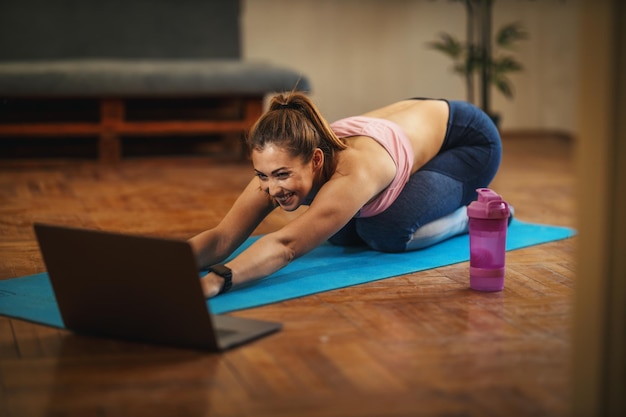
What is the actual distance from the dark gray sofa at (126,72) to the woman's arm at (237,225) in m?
2.12

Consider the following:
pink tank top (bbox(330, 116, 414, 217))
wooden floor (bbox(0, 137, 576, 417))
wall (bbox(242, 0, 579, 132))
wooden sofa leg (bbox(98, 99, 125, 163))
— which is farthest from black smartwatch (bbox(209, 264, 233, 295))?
wall (bbox(242, 0, 579, 132))

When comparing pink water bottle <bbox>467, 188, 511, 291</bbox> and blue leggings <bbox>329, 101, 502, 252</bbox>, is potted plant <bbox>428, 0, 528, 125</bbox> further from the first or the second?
pink water bottle <bbox>467, 188, 511, 291</bbox>

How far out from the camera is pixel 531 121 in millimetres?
5785

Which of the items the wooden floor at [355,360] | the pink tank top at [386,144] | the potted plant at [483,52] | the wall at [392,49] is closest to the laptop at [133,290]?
the wooden floor at [355,360]

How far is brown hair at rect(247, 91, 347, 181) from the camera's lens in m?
2.18

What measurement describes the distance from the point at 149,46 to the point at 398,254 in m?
2.90

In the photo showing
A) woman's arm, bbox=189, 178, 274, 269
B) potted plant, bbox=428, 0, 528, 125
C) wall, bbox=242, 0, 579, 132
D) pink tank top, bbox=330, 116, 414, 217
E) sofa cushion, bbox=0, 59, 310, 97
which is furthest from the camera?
wall, bbox=242, 0, 579, 132

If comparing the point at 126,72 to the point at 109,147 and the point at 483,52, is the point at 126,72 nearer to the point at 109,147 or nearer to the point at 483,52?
the point at 109,147

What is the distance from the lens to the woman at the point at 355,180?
2.17 meters

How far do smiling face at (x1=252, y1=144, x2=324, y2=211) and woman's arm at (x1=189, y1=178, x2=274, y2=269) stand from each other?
10 cm

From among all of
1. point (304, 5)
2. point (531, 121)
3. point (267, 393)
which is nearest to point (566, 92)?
point (531, 121)

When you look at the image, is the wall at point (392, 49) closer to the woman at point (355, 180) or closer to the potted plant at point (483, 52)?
the potted plant at point (483, 52)

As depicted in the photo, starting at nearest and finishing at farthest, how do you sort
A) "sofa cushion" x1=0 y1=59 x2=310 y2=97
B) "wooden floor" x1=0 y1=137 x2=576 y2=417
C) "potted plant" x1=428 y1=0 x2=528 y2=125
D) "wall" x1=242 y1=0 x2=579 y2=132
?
"wooden floor" x1=0 y1=137 x2=576 y2=417, "sofa cushion" x1=0 y1=59 x2=310 y2=97, "potted plant" x1=428 y1=0 x2=528 y2=125, "wall" x1=242 y1=0 x2=579 y2=132

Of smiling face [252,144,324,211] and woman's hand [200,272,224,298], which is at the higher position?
smiling face [252,144,324,211]
